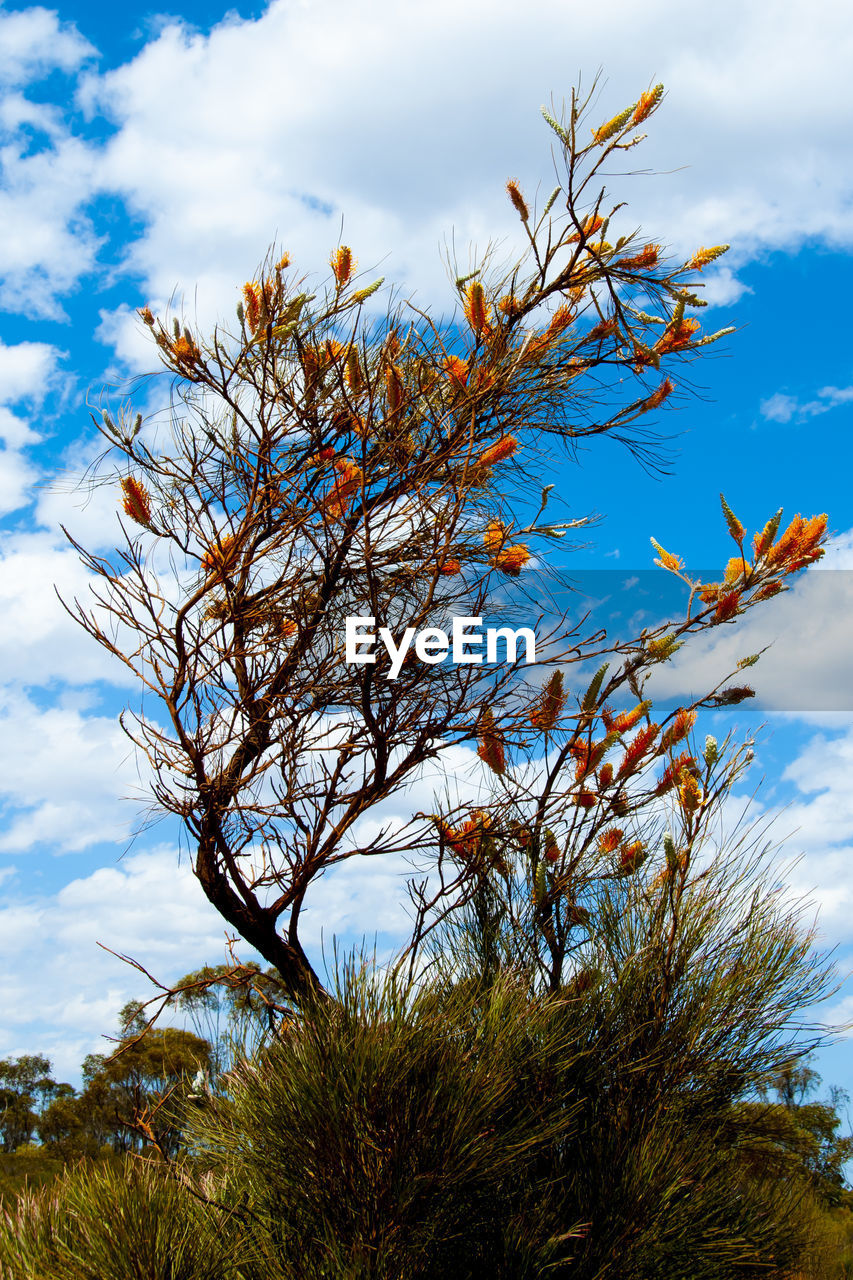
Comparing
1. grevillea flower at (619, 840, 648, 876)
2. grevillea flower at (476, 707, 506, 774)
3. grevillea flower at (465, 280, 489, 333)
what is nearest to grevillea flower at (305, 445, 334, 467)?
grevillea flower at (465, 280, 489, 333)

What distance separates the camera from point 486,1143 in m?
2.11

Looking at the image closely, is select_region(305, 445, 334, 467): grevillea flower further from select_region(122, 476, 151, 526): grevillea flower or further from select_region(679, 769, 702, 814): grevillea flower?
select_region(679, 769, 702, 814): grevillea flower

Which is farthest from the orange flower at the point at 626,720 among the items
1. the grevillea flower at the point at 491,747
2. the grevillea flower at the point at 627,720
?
the grevillea flower at the point at 491,747

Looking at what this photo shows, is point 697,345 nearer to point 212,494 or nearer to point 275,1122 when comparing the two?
point 212,494

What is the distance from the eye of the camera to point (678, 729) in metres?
2.66

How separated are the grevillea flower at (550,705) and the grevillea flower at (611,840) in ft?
1.18

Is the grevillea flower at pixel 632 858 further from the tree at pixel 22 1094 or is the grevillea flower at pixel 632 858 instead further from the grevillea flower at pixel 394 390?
the tree at pixel 22 1094

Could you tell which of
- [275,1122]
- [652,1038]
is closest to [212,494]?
[275,1122]

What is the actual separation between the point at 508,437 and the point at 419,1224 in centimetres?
195

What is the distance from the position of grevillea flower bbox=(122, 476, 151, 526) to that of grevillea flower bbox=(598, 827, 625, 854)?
1.64 meters

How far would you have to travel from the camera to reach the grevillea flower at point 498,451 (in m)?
2.75

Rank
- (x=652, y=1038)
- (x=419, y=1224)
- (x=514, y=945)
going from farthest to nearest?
(x=514, y=945) < (x=652, y=1038) < (x=419, y=1224)

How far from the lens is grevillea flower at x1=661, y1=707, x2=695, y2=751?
104 inches

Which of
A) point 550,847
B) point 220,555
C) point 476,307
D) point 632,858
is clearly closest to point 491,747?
point 550,847
